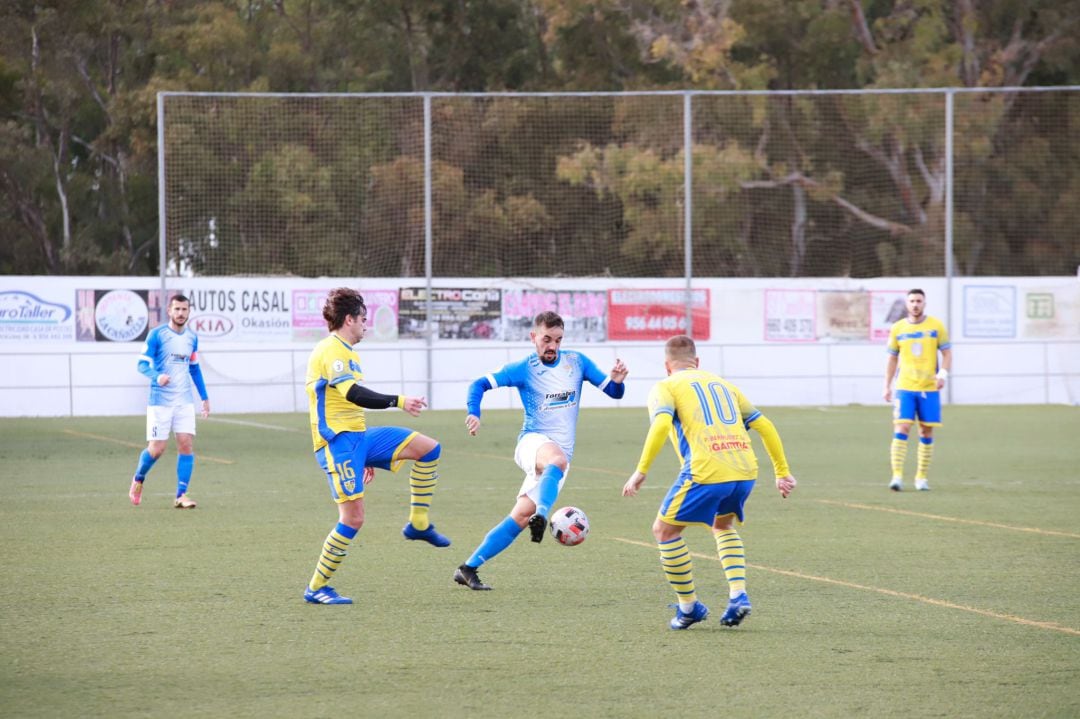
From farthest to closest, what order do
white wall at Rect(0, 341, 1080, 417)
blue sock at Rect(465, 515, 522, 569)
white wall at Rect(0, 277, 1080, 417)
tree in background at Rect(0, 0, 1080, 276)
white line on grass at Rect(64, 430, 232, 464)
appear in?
tree in background at Rect(0, 0, 1080, 276)
white wall at Rect(0, 277, 1080, 417)
white wall at Rect(0, 341, 1080, 417)
white line on grass at Rect(64, 430, 232, 464)
blue sock at Rect(465, 515, 522, 569)

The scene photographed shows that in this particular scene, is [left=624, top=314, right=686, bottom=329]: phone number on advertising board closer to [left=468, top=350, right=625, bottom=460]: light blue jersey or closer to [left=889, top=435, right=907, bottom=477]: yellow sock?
[left=889, top=435, right=907, bottom=477]: yellow sock

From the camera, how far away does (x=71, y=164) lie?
43000 mm

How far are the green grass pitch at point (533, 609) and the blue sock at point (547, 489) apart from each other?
540 millimetres

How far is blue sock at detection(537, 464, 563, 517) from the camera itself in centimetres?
958

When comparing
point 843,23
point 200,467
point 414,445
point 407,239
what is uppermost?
point 843,23

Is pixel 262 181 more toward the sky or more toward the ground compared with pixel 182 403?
more toward the sky

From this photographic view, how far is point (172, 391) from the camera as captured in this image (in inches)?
592

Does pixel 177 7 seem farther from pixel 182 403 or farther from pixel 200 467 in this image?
pixel 182 403

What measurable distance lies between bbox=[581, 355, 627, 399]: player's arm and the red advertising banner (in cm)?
1863

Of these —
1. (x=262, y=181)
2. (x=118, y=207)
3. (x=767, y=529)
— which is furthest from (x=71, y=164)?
(x=767, y=529)

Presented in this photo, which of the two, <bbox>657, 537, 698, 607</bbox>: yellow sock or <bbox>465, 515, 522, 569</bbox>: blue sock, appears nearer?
<bbox>657, 537, 698, 607</bbox>: yellow sock

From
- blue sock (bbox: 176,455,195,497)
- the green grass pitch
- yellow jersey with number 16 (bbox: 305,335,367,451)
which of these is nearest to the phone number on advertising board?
the green grass pitch

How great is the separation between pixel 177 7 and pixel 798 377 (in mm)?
22549

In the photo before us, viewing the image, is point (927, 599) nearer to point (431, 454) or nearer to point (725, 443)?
point (725, 443)
